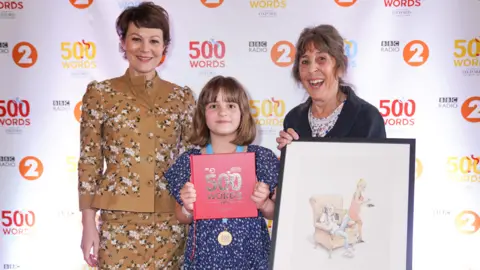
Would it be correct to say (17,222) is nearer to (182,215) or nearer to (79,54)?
(79,54)

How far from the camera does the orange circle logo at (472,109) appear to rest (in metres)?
2.89

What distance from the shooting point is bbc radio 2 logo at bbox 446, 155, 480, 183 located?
289 centimetres

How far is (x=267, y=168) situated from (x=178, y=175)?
1.18ft

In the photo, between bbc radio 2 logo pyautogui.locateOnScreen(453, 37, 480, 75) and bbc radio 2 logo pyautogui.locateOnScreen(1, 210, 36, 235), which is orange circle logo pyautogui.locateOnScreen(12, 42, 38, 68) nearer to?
bbc radio 2 logo pyautogui.locateOnScreen(1, 210, 36, 235)

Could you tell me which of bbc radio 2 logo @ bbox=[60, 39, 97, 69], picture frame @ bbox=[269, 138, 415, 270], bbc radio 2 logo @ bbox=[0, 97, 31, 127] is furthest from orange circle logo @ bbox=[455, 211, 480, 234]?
bbc radio 2 logo @ bbox=[0, 97, 31, 127]

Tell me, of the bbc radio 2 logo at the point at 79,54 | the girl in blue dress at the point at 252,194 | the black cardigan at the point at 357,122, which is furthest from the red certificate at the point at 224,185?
the bbc radio 2 logo at the point at 79,54

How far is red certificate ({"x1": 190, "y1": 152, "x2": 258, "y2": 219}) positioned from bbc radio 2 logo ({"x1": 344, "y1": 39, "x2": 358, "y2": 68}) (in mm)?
1455

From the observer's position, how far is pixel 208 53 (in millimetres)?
2928

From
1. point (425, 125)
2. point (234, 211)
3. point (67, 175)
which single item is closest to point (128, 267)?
point (234, 211)

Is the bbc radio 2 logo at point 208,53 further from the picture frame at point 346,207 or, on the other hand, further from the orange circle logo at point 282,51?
the picture frame at point 346,207

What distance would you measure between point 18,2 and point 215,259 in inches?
90.2

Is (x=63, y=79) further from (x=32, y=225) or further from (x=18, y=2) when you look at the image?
(x=32, y=225)

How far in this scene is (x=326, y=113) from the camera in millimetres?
2018

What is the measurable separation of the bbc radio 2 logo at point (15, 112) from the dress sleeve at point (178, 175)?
5.30ft
